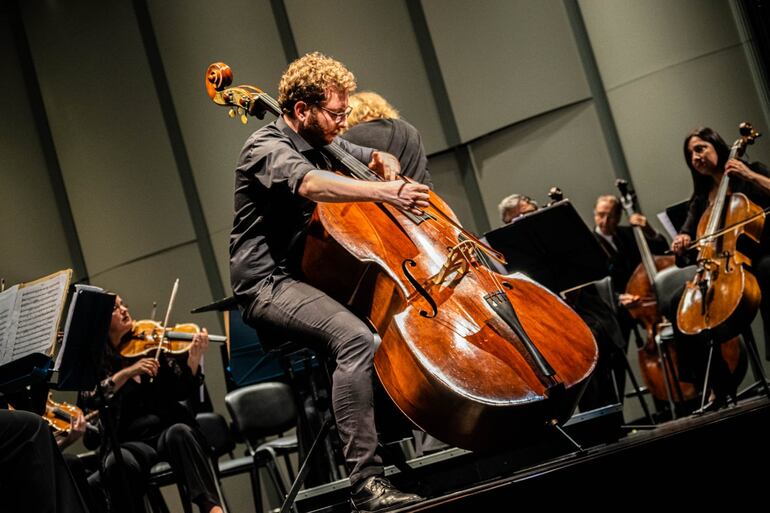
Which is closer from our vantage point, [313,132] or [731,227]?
[313,132]

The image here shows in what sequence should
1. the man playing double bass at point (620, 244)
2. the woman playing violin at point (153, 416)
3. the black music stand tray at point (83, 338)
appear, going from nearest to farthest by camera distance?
the black music stand tray at point (83, 338), the woman playing violin at point (153, 416), the man playing double bass at point (620, 244)

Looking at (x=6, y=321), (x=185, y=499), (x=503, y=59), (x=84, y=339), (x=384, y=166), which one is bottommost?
(x=185, y=499)

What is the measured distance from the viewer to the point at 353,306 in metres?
2.37

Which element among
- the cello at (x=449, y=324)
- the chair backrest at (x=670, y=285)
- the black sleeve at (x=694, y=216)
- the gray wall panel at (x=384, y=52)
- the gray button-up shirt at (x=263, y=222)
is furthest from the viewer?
the gray wall panel at (x=384, y=52)

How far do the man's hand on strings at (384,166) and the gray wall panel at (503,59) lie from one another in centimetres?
324

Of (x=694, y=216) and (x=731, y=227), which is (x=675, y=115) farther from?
(x=731, y=227)

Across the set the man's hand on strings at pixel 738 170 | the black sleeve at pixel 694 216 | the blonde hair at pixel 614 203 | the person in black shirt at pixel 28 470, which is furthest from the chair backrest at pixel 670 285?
the person in black shirt at pixel 28 470

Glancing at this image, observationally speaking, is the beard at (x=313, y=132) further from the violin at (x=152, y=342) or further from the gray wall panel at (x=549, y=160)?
the gray wall panel at (x=549, y=160)

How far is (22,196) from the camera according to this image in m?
6.32

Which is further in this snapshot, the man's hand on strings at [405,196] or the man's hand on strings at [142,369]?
the man's hand on strings at [142,369]

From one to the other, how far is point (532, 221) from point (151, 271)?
3.51m

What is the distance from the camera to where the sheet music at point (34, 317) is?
101 inches

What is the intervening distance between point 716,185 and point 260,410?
2.59m

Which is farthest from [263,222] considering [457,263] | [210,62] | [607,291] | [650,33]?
[210,62]
